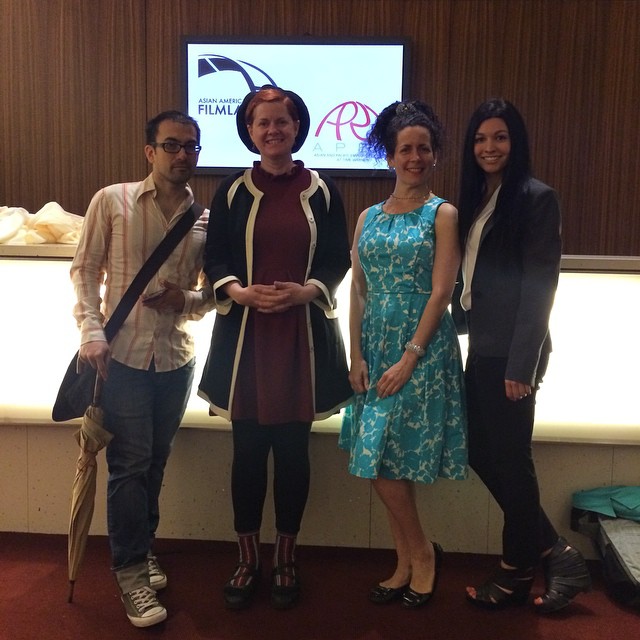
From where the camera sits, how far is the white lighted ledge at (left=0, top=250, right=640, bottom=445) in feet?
7.81

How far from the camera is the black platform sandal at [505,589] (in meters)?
2.10

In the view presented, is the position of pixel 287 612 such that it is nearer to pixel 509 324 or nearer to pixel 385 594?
pixel 385 594

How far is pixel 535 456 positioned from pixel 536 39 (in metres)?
3.13

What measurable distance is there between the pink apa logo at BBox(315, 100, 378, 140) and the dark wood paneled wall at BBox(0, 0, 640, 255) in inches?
13.4

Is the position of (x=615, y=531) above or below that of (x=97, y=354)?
below

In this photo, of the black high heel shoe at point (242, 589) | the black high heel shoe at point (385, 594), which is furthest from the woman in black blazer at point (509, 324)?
the black high heel shoe at point (242, 589)

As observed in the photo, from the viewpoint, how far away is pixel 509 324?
191 centimetres

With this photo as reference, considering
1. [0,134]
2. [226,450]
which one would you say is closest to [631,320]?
[226,450]

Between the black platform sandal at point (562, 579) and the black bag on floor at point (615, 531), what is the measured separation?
12cm

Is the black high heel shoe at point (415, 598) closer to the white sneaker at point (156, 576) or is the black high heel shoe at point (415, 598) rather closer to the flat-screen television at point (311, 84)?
the white sneaker at point (156, 576)

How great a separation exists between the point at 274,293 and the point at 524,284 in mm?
698

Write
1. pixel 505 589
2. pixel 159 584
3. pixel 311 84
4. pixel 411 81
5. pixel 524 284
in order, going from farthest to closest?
pixel 311 84 → pixel 411 81 → pixel 159 584 → pixel 505 589 → pixel 524 284

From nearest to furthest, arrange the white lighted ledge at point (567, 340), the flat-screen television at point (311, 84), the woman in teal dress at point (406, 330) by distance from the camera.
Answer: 1. the woman in teal dress at point (406, 330)
2. the white lighted ledge at point (567, 340)
3. the flat-screen television at point (311, 84)

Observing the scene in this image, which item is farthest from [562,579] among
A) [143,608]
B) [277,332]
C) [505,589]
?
[143,608]
